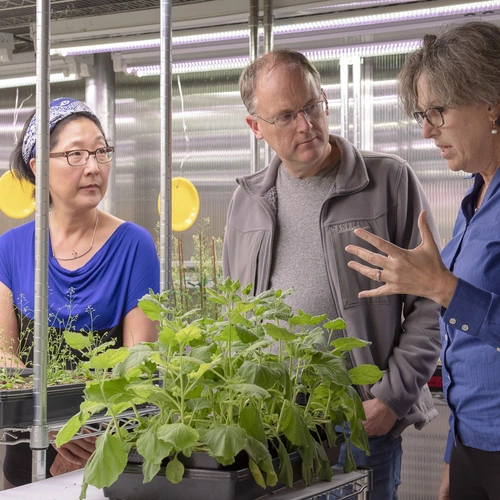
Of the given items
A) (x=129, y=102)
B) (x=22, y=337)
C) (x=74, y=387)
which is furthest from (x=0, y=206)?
(x=74, y=387)

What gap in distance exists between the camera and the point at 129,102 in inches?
302

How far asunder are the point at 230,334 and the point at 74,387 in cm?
83

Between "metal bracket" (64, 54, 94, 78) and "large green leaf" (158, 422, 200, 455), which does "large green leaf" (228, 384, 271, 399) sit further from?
"metal bracket" (64, 54, 94, 78)

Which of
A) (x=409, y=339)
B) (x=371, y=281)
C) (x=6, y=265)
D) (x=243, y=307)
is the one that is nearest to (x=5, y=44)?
(x=6, y=265)

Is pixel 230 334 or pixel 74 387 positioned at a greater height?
pixel 230 334

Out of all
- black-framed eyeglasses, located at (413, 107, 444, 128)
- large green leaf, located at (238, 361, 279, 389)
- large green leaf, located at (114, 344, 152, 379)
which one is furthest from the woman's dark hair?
large green leaf, located at (238, 361, 279, 389)

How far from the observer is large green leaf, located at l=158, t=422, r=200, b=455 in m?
1.05

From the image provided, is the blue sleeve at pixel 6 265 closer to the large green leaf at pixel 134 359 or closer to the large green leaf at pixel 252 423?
the large green leaf at pixel 134 359

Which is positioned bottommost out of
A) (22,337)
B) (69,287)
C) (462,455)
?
(462,455)

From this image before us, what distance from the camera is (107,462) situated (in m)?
1.08

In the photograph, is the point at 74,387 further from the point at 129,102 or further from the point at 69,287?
the point at 129,102

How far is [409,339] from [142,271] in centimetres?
77

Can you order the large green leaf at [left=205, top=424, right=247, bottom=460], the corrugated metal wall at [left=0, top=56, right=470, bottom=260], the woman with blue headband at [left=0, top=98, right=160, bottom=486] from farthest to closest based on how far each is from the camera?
the corrugated metal wall at [left=0, top=56, right=470, bottom=260]
the woman with blue headband at [left=0, top=98, right=160, bottom=486]
the large green leaf at [left=205, top=424, right=247, bottom=460]

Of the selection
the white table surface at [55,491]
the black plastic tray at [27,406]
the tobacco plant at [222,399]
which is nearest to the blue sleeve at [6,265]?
the black plastic tray at [27,406]
